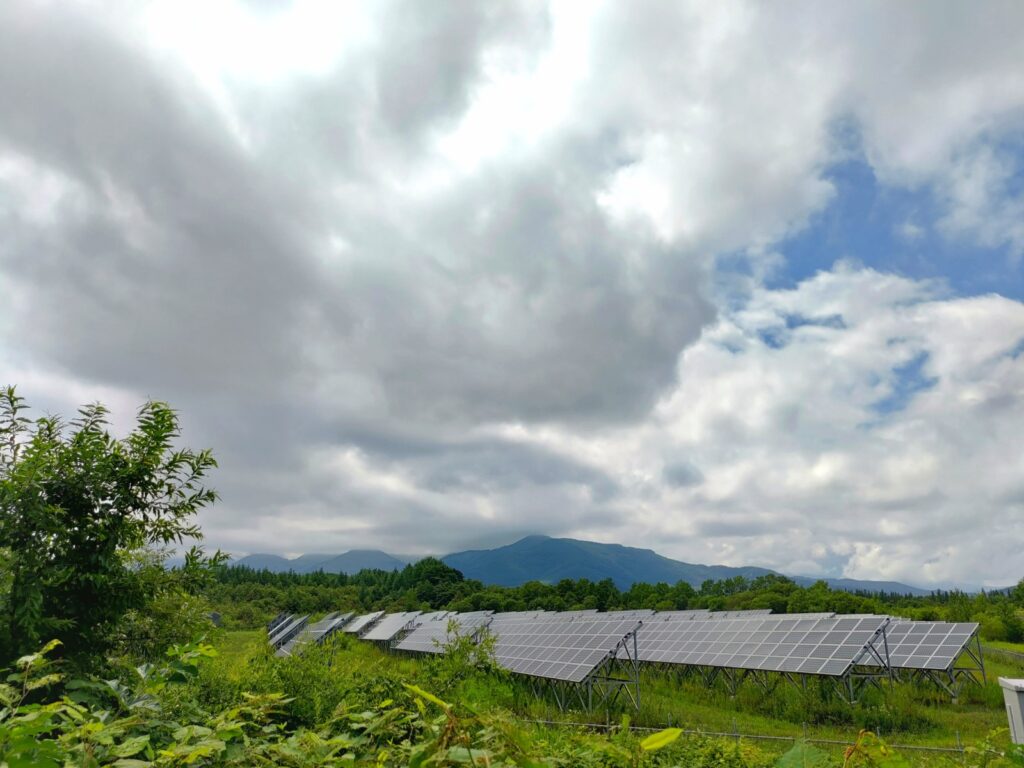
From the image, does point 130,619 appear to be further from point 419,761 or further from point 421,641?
point 421,641

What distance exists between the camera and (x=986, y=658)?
114 feet

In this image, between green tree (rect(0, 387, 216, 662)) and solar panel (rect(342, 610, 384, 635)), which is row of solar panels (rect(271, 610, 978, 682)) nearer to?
green tree (rect(0, 387, 216, 662))

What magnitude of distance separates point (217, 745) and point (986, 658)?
44.9 metres

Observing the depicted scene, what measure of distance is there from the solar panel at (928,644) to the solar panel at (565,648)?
10.7 m

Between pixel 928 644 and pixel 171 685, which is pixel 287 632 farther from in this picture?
pixel 171 685

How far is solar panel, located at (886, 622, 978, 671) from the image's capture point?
24016 millimetres

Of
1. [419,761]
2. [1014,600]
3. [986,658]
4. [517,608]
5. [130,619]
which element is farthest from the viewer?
[517,608]

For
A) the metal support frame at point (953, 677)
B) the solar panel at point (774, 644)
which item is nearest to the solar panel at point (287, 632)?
the solar panel at point (774, 644)

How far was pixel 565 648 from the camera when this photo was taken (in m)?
25.4

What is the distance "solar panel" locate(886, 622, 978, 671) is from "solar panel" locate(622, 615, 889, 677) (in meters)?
1.39

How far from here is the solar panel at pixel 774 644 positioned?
23.0m

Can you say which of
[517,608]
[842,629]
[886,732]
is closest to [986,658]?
[842,629]

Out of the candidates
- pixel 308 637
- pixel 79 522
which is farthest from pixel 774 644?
pixel 79 522

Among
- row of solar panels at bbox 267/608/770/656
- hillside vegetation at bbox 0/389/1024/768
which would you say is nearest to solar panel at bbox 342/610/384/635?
row of solar panels at bbox 267/608/770/656
